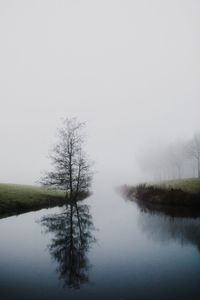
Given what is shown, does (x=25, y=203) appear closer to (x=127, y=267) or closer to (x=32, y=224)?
(x=32, y=224)

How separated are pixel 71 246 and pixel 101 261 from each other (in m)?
2.98

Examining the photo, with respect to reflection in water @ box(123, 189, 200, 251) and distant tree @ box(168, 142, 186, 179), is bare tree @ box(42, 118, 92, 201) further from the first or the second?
distant tree @ box(168, 142, 186, 179)

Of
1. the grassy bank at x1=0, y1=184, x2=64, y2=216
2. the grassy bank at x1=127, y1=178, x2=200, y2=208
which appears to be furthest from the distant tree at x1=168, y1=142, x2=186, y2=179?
the grassy bank at x1=0, y1=184, x2=64, y2=216

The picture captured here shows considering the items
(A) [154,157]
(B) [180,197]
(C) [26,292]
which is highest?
(A) [154,157]

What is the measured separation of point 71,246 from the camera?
13.9 meters

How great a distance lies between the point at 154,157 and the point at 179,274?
292ft

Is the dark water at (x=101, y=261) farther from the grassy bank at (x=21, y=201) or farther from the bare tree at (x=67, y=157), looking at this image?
the bare tree at (x=67, y=157)

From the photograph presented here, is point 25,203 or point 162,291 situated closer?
point 162,291

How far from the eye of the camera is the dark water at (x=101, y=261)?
27.5 feet

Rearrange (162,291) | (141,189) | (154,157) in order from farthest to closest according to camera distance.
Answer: (154,157)
(141,189)
(162,291)

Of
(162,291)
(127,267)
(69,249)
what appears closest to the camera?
(162,291)

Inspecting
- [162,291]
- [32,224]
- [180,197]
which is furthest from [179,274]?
[180,197]

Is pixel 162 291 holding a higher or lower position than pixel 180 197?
lower

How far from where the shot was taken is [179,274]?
9.71 metres
